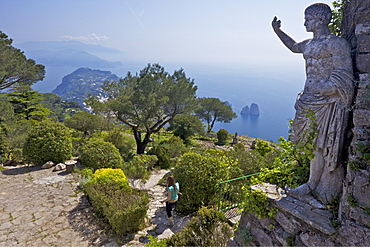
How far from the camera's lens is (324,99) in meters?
3.54

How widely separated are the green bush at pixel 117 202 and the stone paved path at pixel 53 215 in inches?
12.7

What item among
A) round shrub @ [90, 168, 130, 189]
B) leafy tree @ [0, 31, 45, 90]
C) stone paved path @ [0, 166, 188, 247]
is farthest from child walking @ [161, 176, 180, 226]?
leafy tree @ [0, 31, 45, 90]

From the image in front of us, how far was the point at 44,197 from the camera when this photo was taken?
25.5 feet

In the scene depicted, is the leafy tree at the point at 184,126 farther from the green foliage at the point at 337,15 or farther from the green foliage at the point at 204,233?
the green foliage at the point at 337,15

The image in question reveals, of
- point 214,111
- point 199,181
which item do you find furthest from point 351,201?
point 214,111

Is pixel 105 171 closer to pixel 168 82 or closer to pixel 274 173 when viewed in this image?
pixel 274 173

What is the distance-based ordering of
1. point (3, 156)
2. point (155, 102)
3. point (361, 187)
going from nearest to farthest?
1. point (361, 187)
2. point (3, 156)
3. point (155, 102)

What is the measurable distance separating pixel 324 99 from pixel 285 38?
4.82 ft

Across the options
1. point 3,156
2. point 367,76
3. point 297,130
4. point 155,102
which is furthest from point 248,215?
point 3,156

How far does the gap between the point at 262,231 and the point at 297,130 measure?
6.20 feet

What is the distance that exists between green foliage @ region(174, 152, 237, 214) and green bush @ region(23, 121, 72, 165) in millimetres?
6462

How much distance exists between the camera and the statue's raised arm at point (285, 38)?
4.07 m

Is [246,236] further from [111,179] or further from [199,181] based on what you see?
[111,179]

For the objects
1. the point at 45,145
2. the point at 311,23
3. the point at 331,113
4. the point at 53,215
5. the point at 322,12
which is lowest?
the point at 53,215
